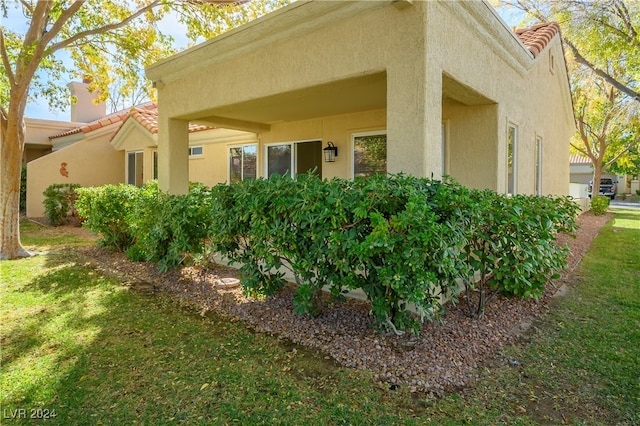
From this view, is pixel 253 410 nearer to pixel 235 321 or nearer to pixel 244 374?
pixel 244 374

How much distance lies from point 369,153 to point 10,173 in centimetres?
844

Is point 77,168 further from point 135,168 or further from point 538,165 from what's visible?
point 538,165

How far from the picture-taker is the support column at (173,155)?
906 cm

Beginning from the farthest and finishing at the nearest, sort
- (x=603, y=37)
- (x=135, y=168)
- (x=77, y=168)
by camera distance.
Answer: (x=135, y=168) < (x=77, y=168) < (x=603, y=37)

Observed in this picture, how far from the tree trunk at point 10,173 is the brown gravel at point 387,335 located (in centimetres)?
412

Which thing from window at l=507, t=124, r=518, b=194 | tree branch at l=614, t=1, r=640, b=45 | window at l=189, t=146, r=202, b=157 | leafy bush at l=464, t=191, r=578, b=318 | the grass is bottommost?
the grass

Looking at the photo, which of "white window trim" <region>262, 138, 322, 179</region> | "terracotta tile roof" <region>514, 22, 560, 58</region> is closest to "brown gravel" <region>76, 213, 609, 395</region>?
"white window trim" <region>262, 138, 322, 179</region>

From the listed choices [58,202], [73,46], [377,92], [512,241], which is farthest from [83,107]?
[512,241]

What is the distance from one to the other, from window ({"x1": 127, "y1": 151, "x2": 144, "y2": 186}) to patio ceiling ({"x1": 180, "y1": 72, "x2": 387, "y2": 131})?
9132 mm

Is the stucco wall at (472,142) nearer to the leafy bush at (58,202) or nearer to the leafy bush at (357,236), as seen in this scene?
the leafy bush at (357,236)

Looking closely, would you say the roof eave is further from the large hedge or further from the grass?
the grass

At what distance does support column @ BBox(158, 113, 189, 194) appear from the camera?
906cm

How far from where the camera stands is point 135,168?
1811 centimetres

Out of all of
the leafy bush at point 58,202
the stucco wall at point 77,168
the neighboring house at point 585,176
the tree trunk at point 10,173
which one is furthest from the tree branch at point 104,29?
the neighboring house at point 585,176
